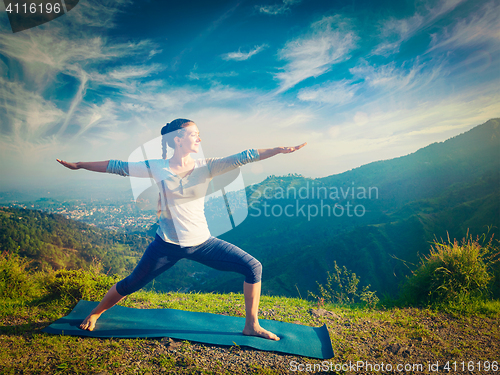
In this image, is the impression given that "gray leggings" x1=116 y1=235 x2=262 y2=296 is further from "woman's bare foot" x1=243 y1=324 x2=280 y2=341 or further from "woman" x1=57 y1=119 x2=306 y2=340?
"woman's bare foot" x1=243 y1=324 x2=280 y2=341

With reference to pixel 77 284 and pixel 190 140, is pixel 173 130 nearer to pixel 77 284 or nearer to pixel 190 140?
pixel 190 140

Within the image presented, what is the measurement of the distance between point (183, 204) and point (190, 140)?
672 millimetres

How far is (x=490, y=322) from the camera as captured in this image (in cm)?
331

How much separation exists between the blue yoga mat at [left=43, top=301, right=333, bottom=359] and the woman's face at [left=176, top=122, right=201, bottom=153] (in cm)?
215

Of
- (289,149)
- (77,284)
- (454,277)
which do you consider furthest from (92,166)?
(454,277)

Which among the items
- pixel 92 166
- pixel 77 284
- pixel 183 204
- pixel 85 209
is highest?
pixel 85 209

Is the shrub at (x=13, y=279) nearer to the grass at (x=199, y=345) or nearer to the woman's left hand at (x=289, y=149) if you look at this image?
the grass at (x=199, y=345)

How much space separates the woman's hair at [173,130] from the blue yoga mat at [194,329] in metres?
2.22

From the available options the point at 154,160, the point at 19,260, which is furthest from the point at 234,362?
the point at 19,260

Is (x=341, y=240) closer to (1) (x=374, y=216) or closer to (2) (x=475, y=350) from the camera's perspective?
(1) (x=374, y=216)

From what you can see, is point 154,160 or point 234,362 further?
point 154,160

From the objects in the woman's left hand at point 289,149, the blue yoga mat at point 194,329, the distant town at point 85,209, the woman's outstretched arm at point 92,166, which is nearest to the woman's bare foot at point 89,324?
the blue yoga mat at point 194,329

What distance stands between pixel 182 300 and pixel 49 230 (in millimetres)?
47996

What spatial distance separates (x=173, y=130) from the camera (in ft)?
8.18
